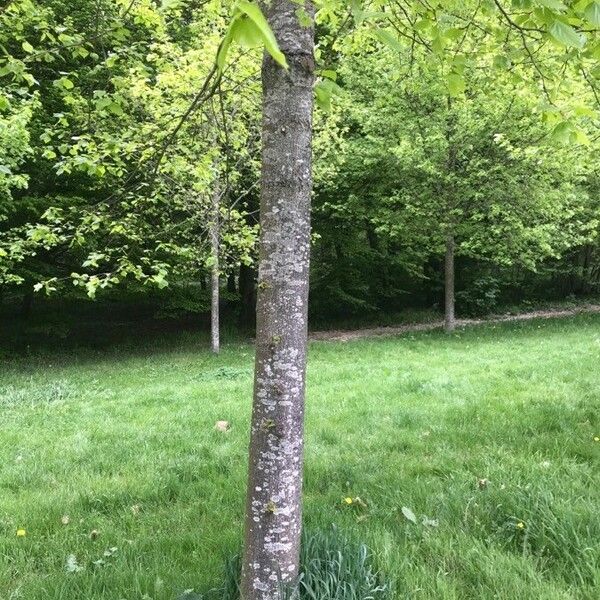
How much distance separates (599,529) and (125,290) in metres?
16.4

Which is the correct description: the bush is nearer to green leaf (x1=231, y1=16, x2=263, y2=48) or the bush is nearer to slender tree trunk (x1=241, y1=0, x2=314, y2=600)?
slender tree trunk (x1=241, y1=0, x2=314, y2=600)

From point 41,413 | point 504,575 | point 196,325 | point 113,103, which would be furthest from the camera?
point 196,325

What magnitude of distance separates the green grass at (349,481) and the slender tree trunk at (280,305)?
705mm

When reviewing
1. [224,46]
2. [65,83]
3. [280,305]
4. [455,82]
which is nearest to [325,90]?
[280,305]

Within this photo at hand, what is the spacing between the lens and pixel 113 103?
3609 millimetres

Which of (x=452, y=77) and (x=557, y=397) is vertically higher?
(x=452, y=77)

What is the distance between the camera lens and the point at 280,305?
2.38 metres

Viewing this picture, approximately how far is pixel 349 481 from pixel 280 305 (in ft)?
8.24

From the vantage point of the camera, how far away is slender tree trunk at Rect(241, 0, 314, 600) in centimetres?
237

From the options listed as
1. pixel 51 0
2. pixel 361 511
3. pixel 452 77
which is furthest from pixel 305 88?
pixel 51 0

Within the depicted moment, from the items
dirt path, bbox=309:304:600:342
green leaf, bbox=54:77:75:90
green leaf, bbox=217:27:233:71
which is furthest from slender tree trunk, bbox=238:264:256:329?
green leaf, bbox=217:27:233:71

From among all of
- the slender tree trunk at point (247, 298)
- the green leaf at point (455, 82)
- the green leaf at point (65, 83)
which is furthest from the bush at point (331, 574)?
the slender tree trunk at point (247, 298)

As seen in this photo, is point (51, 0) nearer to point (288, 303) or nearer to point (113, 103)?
point (113, 103)

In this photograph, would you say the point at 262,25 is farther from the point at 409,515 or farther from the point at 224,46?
the point at 409,515
